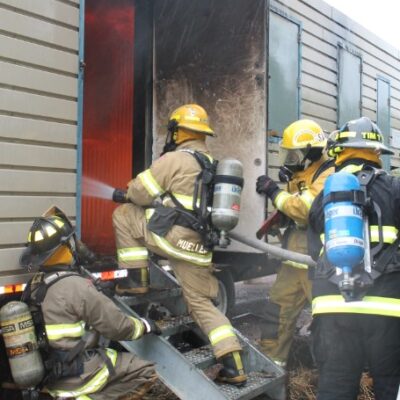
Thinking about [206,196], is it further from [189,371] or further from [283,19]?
[283,19]

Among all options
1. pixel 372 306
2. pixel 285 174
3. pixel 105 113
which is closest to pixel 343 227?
pixel 372 306

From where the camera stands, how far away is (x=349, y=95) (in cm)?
669

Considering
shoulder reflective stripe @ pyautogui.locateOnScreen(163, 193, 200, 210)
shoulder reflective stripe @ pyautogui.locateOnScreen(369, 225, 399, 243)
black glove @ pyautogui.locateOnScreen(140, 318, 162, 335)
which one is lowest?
black glove @ pyautogui.locateOnScreen(140, 318, 162, 335)

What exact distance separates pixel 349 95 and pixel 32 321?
198 inches

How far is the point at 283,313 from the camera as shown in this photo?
15.1ft

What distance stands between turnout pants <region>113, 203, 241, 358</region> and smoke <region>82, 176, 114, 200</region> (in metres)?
1.04

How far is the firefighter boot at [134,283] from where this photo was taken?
4027 mm

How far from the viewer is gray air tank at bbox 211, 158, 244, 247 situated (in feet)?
12.5

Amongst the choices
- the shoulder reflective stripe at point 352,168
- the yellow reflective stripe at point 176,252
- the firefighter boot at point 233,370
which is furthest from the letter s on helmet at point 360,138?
the firefighter boot at point 233,370

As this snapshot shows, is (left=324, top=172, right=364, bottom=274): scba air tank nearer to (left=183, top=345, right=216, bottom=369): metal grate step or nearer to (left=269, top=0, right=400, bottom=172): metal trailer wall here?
(left=183, top=345, right=216, bottom=369): metal grate step

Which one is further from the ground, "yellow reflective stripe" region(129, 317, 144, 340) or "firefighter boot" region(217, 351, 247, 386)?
"yellow reflective stripe" region(129, 317, 144, 340)

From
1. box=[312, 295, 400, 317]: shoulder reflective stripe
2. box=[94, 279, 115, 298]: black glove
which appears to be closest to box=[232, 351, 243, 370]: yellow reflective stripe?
box=[94, 279, 115, 298]: black glove

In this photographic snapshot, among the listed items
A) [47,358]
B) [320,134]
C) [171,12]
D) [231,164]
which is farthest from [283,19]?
[47,358]

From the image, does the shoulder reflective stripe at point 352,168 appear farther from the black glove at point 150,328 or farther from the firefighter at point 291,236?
the black glove at point 150,328
